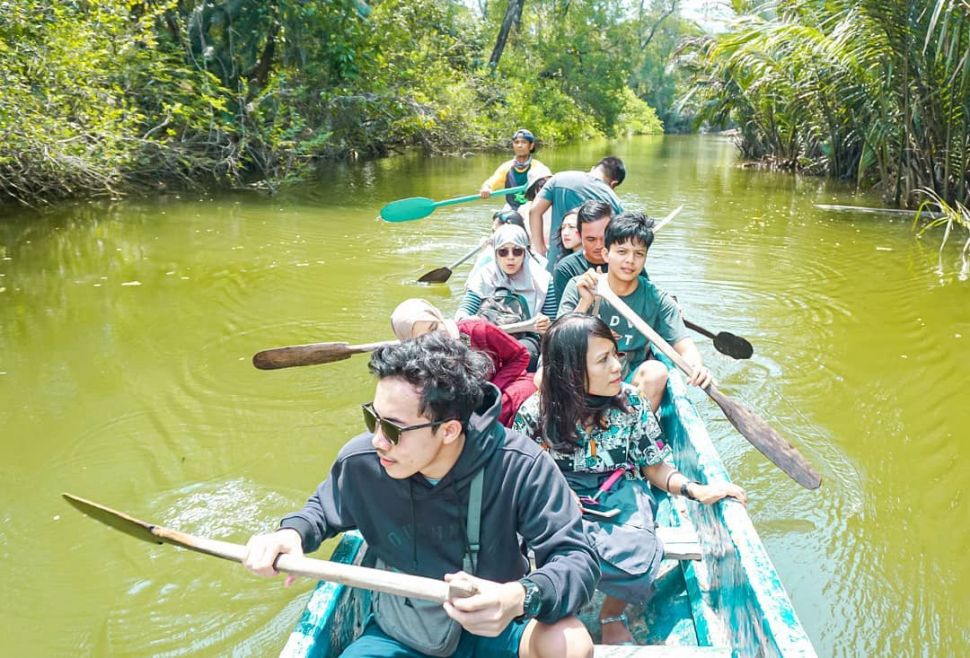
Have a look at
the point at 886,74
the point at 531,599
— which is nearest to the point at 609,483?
the point at 531,599

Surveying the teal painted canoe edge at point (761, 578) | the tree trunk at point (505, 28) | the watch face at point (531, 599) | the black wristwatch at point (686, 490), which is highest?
the tree trunk at point (505, 28)

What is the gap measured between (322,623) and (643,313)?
2.05m

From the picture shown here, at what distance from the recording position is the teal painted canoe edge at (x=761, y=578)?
179 centimetres

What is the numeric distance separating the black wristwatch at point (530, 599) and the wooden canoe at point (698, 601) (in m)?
0.44

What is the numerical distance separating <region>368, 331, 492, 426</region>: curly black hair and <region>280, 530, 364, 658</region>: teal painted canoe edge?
0.66 metres

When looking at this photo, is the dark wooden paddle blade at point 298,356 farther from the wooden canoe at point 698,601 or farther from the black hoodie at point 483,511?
the black hoodie at point 483,511

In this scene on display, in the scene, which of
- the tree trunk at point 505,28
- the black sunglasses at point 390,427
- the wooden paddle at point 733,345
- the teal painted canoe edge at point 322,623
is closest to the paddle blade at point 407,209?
the wooden paddle at point 733,345

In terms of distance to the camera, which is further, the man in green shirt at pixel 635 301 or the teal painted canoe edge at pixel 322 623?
the man in green shirt at pixel 635 301

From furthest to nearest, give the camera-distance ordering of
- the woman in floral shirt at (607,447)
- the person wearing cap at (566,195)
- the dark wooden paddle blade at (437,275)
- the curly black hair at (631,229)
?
the dark wooden paddle blade at (437,275) → the person wearing cap at (566,195) → the curly black hair at (631,229) → the woman in floral shirt at (607,447)

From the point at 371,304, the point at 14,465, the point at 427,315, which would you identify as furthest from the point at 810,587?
the point at 371,304

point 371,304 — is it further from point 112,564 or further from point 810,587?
point 810,587

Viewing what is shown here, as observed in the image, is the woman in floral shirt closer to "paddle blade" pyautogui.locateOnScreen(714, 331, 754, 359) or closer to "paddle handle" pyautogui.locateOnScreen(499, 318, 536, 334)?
"paddle handle" pyautogui.locateOnScreen(499, 318, 536, 334)

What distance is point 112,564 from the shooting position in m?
3.25

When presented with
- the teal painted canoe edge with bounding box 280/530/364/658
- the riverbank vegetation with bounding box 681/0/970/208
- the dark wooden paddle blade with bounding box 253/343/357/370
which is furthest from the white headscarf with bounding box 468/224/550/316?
the riverbank vegetation with bounding box 681/0/970/208
